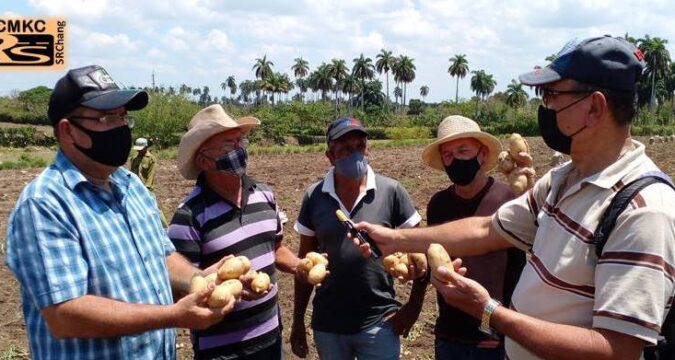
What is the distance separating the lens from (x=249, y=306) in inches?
126

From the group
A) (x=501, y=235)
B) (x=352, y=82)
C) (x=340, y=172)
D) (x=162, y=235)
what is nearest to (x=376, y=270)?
(x=340, y=172)

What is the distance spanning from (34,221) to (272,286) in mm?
1519

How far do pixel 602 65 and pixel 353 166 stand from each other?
72.5 inches

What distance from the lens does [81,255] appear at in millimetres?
2223

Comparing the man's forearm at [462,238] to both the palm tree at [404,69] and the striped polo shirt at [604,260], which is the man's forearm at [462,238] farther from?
the palm tree at [404,69]

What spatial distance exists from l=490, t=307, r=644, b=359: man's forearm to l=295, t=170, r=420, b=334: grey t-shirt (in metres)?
1.49

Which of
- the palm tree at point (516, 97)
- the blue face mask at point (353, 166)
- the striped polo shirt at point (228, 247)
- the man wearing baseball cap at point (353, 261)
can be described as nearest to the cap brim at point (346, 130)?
the man wearing baseball cap at point (353, 261)

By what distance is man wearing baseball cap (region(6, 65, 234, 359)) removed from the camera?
2.13 m

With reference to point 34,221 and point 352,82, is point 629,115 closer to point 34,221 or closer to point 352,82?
point 34,221

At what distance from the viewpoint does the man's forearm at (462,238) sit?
2707 millimetres

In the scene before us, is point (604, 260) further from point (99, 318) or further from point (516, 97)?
point (516, 97)

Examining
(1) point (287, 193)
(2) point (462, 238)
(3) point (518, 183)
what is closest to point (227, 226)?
(2) point (462, 238)

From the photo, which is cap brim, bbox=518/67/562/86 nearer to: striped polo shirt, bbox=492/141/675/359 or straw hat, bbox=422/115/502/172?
striped polo shirt, bbox=492/141/675/359

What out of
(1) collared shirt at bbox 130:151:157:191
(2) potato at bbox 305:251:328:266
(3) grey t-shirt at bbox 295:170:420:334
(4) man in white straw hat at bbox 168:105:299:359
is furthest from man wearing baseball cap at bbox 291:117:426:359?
(1) collared shirt at bbox 130:151:157:191
